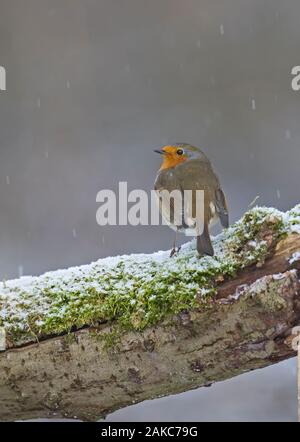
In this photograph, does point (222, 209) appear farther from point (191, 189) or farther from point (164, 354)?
point (164, 354)

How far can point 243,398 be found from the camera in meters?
4.14

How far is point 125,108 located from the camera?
5.60 metres

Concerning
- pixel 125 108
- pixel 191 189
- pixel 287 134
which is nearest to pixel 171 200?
pixel 191 189

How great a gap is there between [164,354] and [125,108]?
12.6ft

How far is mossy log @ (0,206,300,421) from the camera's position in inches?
75.7

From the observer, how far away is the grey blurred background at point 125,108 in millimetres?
4988

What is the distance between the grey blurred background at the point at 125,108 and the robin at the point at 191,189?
1942mm

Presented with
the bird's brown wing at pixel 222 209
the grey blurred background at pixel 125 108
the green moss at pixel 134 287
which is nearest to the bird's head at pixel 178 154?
the bird's brown wing at pixel 222 209

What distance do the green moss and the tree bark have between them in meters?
0.04

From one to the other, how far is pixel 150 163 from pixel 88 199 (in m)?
0.65

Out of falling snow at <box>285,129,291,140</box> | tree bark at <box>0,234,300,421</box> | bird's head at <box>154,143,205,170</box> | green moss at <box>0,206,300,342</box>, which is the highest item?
falling snow at <box>285,129,291,140</box>

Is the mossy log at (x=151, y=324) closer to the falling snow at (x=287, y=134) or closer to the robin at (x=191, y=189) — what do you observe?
the robin at (x=191, y=189)

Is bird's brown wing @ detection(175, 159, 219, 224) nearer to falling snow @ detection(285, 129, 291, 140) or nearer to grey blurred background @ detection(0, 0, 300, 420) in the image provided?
grey blurred background @ detection(0, 0, 300, 420)

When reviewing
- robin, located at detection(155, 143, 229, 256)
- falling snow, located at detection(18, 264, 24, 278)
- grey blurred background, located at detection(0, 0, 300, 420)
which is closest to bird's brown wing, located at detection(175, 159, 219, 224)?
robin, located at detection(155, 143, 229, 256)
